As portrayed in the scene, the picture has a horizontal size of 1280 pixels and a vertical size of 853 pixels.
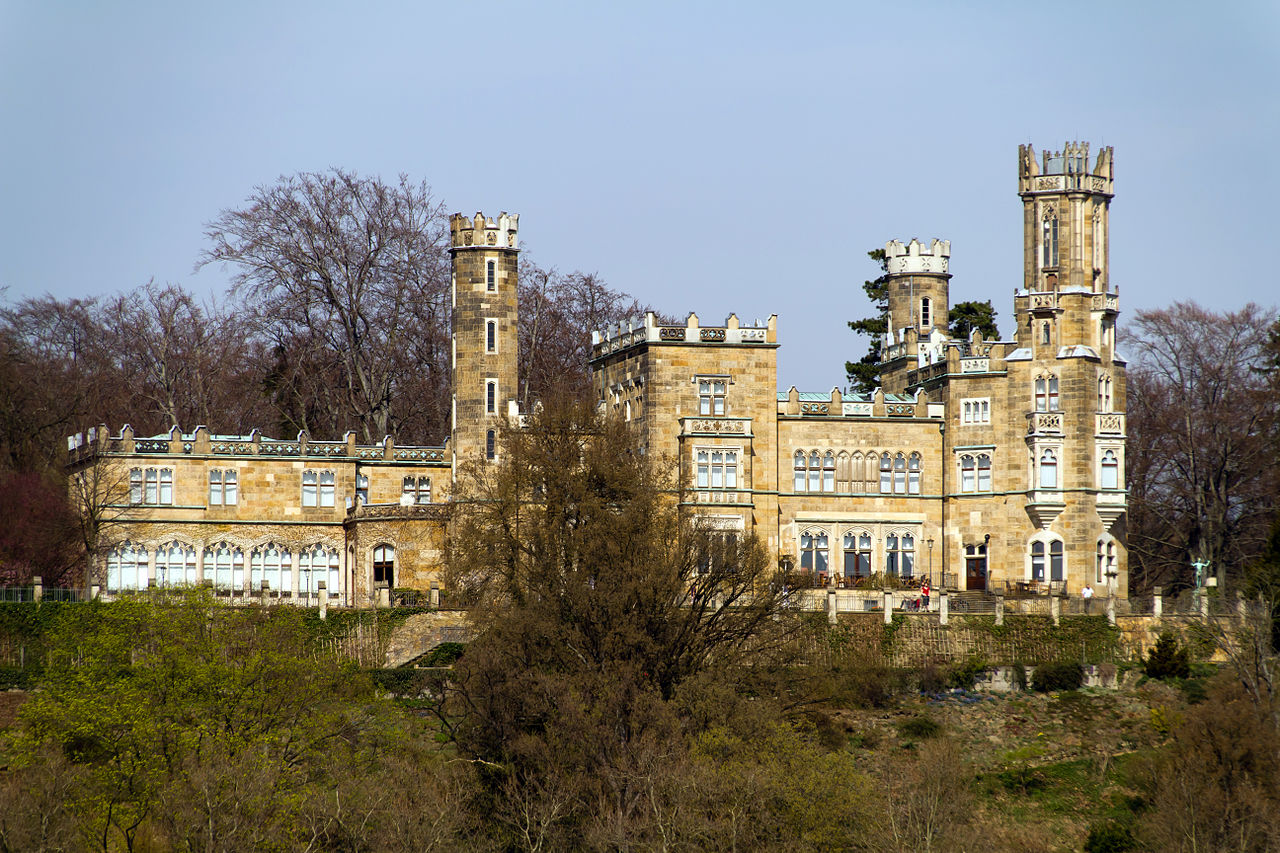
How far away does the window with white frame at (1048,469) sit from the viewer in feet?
213

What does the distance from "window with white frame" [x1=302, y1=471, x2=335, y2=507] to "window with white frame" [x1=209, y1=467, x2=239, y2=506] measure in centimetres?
204

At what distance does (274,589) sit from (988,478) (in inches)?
836

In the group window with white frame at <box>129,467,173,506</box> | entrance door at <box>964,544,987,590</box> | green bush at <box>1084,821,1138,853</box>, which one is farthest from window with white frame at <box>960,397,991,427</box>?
window with white frame at <box>129,467,173,506</box>

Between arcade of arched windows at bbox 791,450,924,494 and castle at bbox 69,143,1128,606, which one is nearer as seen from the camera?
castle at bbox 69,143,1128,606

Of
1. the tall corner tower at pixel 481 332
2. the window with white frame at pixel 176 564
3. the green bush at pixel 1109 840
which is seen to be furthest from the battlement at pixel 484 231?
the green bush at pixel 1109 840

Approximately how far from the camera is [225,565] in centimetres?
6512

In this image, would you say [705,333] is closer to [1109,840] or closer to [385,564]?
[385,564]

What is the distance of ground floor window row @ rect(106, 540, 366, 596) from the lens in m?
64.4

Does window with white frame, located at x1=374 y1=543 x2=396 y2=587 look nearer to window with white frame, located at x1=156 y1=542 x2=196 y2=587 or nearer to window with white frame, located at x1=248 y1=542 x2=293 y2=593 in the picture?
window with white frame, located at x1=248 y1=542 x2=293 y2=593

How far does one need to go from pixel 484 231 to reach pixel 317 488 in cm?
911

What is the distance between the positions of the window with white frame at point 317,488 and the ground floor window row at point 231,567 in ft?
4.22

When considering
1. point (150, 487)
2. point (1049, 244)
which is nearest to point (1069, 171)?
point (1049, 244)

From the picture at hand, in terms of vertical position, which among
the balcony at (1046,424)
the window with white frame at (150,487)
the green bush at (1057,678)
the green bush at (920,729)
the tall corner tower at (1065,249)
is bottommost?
the green bush at (920,729)

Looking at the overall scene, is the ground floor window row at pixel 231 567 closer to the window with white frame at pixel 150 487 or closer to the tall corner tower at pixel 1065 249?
the window with white frame at pixel 150 487
